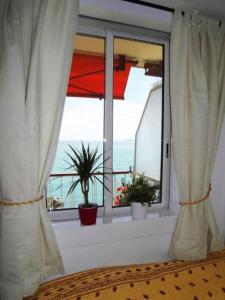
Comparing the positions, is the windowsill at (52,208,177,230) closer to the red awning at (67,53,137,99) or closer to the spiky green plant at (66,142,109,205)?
the spiky green plant at (66,142,109,205)

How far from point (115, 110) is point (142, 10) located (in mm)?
813

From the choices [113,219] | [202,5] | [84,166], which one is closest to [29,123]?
[84,166]

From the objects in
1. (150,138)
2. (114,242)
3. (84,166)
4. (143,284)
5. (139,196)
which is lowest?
(143,284)

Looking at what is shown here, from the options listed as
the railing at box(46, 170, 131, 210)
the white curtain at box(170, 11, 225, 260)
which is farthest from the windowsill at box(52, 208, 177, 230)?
the white curtain at box(170, 11, 225, 260)

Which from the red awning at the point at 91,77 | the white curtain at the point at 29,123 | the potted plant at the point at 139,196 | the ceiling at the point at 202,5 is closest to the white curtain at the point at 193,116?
the ceiling at the point at 202,5

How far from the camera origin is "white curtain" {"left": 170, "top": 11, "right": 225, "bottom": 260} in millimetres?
1794

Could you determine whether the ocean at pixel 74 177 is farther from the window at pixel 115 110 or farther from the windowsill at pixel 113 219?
the windowsill at pixel 113 219

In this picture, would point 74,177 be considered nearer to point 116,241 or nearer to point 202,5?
point 116,241

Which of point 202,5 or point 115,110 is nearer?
point 202,5

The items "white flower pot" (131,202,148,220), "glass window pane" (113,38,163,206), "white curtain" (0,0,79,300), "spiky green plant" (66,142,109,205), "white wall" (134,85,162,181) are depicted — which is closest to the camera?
"white curtain" (0,0,79,300)

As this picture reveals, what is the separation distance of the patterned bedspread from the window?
0.56 meters

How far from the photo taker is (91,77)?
207 centimetres

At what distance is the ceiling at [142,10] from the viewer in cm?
177

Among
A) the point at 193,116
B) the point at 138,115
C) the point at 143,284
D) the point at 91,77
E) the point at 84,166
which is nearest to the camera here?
the point at 143,284
